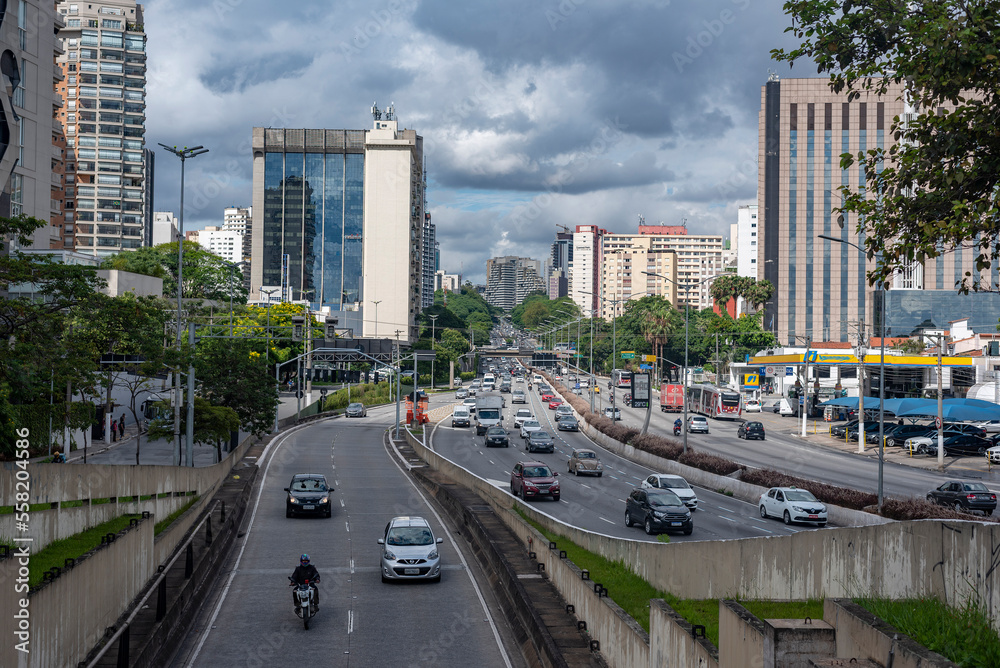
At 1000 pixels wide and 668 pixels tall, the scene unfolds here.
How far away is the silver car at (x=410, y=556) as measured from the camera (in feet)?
75.7

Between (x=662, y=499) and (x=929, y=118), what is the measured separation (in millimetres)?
20372

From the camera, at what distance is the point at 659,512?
29328 mm

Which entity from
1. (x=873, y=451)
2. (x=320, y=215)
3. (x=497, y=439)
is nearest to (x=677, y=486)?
(x=497, y=439)

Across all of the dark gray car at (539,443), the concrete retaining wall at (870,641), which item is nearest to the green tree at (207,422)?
the dark gray car at (539,443)

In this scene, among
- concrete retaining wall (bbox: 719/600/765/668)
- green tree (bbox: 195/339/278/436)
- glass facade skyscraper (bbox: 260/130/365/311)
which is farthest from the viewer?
glass facade skyscraper (bbox: 260/130/365/311)

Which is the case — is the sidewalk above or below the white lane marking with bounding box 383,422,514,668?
below

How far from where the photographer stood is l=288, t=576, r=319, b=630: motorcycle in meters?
18.7

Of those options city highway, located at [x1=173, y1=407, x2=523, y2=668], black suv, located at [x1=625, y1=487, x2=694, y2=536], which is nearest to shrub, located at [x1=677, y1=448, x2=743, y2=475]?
black suv, located at [x1=625, y1=487, x2=694, y2=536]

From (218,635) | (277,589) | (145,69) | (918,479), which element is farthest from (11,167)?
(145,69)

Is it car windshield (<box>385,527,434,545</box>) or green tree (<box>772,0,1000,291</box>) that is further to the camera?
car windshield (<box>385,527,434,545</box>)

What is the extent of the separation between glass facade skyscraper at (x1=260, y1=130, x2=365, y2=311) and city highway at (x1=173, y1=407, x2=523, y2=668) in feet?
455

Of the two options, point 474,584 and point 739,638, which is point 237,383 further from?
point 739,638

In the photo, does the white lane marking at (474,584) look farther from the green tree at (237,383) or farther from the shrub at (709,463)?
the green tree at (237,383)

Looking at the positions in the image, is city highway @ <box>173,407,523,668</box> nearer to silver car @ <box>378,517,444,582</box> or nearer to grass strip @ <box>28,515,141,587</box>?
silver car @ <box>378,517,444,582</box>
